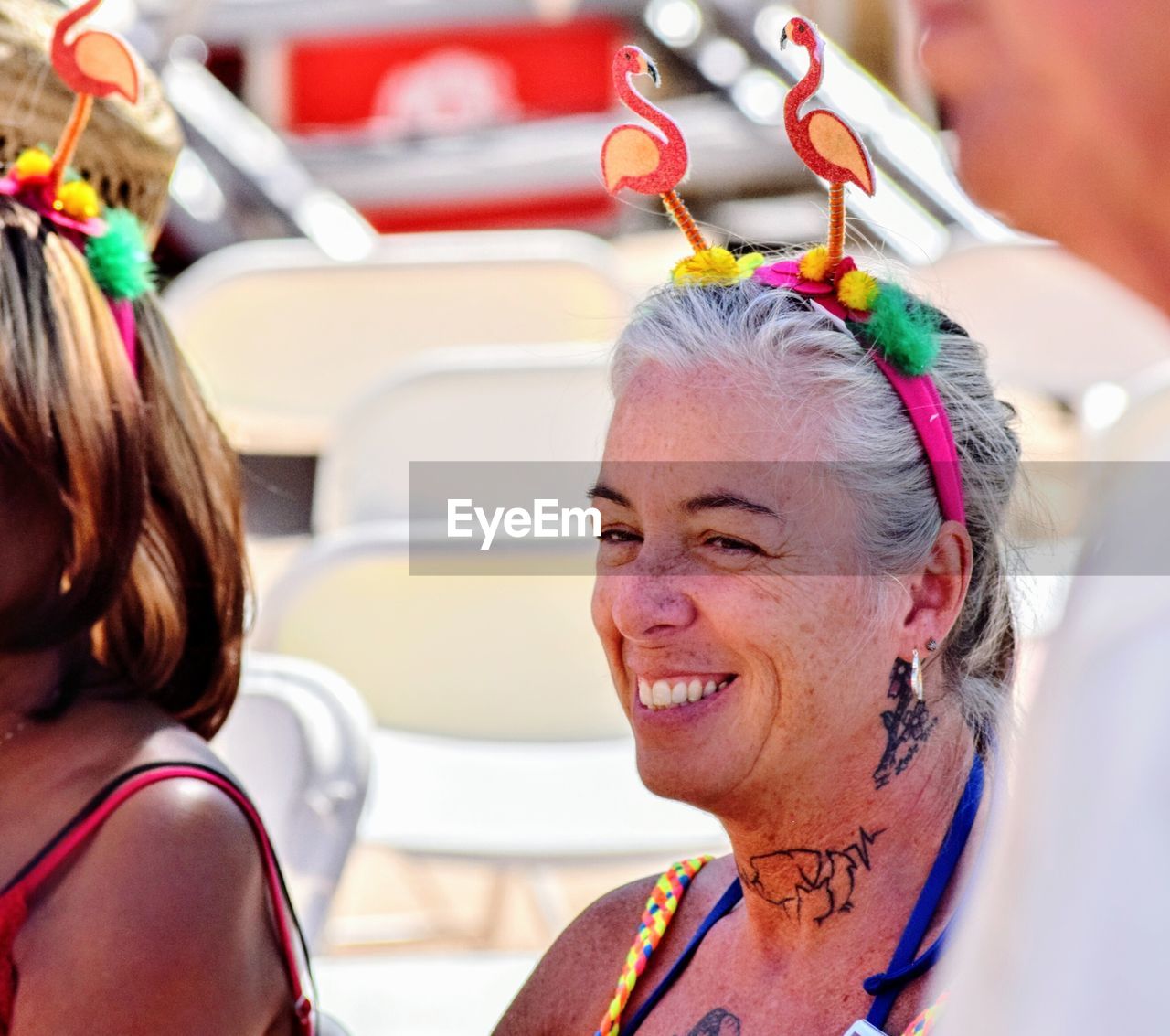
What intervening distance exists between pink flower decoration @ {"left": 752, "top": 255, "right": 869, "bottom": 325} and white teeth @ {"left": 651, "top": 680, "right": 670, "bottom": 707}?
298 mm

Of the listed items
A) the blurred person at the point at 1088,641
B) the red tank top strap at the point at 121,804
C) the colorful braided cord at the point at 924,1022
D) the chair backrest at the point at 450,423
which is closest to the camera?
the blurred person at the point at 1088,641

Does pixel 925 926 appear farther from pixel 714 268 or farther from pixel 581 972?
pixel 714 268

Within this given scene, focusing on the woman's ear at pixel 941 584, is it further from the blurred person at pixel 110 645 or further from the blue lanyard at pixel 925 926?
the blurred person at pixel 110 645

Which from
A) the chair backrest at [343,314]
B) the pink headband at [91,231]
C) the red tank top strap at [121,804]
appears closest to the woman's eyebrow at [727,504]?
the red tank top strap at [121,804]

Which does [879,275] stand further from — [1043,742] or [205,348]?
[205,348]

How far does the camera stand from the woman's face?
1136mm

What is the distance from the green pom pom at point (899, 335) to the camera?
119 cm

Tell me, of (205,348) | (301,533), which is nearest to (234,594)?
(205,348)

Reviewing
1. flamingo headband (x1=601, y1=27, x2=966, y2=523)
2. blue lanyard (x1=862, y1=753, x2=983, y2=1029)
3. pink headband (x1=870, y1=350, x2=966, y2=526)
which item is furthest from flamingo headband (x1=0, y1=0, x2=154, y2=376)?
blue lanyard (x1=862, y1=753, x2=983, y2=1029)

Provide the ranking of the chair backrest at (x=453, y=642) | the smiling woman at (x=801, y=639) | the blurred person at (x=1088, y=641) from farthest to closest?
the chair backrest at (x=453, y=642)
the smiling woman at (x=801, y=639)
the blurred person at (x=1088, y=641)

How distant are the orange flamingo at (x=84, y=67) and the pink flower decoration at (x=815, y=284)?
25.9 inches

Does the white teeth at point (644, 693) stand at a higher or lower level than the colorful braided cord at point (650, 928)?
higher

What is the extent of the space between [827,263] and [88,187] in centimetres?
73

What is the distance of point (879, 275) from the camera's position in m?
1.27
